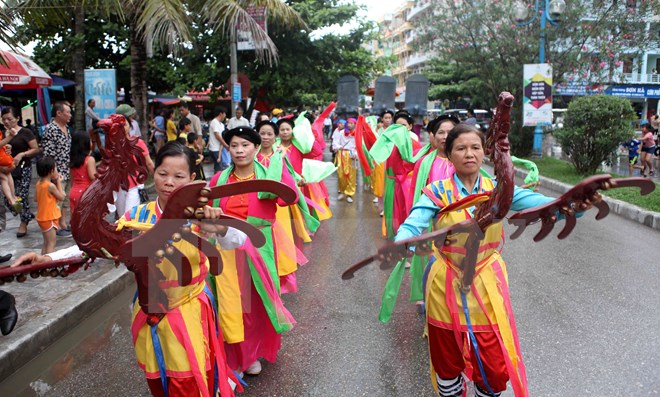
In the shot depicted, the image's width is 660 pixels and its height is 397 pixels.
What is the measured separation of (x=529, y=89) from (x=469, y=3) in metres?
3.41

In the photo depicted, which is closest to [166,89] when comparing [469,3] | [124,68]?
[124,68]

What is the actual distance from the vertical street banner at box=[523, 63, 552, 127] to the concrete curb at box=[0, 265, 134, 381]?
13.0m

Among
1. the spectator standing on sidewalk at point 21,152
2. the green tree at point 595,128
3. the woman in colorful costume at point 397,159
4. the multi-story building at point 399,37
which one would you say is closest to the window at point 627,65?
the green tree at point 595,128

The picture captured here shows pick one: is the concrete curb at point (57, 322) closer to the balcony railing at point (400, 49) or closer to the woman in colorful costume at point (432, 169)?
the woman in colorful costume at point (432, 169)

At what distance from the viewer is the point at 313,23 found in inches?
660

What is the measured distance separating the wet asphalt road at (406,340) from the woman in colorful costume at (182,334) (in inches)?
43.0

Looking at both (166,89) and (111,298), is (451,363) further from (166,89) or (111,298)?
(166,89)

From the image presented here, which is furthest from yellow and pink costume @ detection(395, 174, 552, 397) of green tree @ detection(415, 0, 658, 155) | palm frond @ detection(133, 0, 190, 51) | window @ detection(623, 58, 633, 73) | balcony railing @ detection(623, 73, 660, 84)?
balcony railing @ detection(623, 73, 660, 84)

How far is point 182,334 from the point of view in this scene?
2.48 meters

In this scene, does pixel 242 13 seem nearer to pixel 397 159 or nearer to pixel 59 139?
pixel 59 139

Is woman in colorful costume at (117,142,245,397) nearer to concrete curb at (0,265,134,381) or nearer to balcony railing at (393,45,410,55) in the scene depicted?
concrete curb at (0,265,134,381)

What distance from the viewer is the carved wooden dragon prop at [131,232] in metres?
2.01

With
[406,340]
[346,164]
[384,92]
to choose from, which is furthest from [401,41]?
[406,340]

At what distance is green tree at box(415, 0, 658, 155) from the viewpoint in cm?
1641
